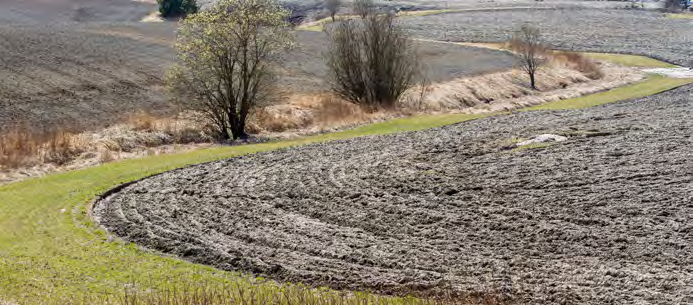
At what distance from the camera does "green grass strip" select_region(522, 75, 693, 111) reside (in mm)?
52625

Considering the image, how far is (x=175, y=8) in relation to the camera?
111 meters

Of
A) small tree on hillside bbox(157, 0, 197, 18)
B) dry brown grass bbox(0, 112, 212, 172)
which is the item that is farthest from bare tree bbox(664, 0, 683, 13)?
dry brown grass bbox(0, 112, 212, 172)

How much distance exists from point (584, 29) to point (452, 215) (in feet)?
307

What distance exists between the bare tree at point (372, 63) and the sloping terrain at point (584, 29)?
38.4 metres

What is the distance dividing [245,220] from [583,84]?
1907 inches

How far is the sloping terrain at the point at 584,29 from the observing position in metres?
90.1

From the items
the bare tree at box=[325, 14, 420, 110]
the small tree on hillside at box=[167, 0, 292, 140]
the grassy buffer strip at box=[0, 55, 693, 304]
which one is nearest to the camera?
the grassy buffer strip at box=[0, 55, 693, 304]

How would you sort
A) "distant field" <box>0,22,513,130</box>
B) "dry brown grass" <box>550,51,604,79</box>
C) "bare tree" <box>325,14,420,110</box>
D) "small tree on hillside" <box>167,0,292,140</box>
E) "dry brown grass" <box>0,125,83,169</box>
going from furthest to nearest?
"dry brown grass" <box>550,51,604,79</box> → "bare tree" <box>325,14,420,110</box> → "distant field" <box>0,22,513,130</box> → "small tree on hillside" <box>167,0,292,140</box> → "dry brown grass" <box>0,125,83,169</box>

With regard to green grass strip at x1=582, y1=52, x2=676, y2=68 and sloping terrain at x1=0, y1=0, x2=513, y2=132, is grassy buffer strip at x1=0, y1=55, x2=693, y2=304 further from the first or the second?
green grass strip at x1=582, y1=52, x2=676, y2=68

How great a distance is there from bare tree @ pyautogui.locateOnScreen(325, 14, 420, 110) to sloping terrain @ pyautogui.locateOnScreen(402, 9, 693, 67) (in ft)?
126

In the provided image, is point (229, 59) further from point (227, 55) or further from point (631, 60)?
point (631, 60)

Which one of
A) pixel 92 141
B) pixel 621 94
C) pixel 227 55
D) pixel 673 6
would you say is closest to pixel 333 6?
pixel 673 6

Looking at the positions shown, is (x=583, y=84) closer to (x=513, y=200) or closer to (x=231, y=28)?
(x=231, y=28)

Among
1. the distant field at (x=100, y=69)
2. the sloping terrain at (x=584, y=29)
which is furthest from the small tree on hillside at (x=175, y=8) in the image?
the distant field at (x=100, y=69)
